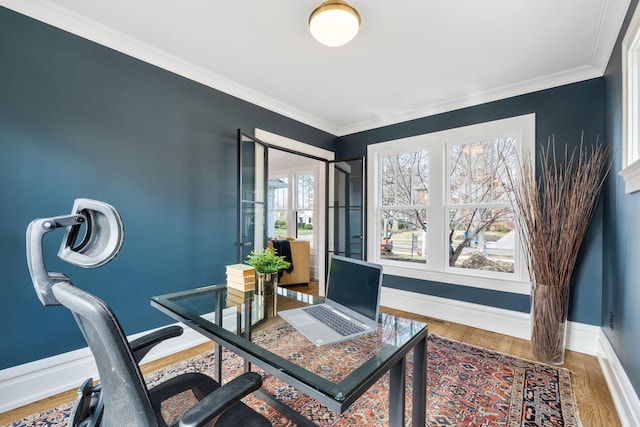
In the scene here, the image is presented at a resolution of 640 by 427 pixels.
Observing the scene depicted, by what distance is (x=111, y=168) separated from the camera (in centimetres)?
226

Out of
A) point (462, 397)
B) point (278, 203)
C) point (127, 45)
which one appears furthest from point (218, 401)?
point (278, 203)

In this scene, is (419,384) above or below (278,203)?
below

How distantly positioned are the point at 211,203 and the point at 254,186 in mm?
505

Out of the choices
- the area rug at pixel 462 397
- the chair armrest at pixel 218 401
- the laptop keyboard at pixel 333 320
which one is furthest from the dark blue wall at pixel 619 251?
the chair armrest at pixel 218 401

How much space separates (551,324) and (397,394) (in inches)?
83.9

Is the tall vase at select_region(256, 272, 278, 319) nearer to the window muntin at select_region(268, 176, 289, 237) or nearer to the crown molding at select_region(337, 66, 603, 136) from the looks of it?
the crown molding at select_region(337, 66, 603, 136)

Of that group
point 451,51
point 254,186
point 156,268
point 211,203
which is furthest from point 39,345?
point 451,51

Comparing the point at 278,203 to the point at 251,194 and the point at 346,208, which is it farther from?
the point at 251,194

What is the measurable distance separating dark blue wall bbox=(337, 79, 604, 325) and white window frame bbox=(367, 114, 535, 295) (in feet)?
0.28

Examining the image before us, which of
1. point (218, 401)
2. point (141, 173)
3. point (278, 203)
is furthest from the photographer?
point (278, 203)

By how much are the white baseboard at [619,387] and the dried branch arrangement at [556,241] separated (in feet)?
0.90

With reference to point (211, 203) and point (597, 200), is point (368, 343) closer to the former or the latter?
point (211, 203)

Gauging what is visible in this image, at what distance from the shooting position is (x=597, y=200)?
2551 millimetres

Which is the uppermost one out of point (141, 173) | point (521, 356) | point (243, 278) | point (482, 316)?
point (141, 173)
